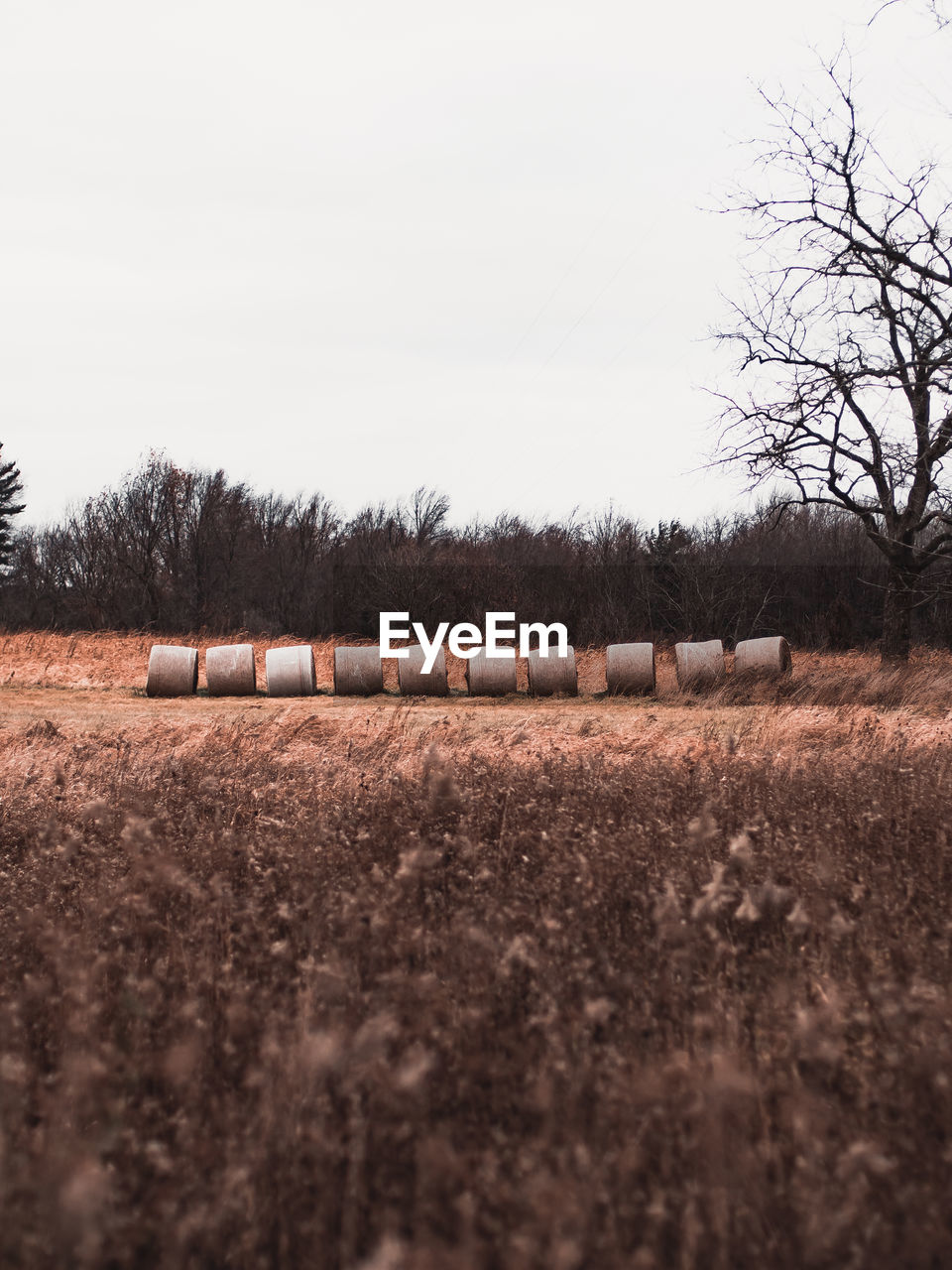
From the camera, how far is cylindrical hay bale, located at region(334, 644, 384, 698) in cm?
1767

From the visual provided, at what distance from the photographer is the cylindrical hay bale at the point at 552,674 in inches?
698

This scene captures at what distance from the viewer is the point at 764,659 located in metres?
17.9

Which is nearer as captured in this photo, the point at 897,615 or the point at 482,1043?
the point at 482,1043

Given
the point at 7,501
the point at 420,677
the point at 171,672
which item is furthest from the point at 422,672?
the point at 7,501

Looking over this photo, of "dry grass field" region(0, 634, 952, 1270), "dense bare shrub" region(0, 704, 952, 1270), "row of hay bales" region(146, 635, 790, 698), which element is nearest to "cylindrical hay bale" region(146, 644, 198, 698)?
"row of hay bales" region(146, 635, 790, 698)

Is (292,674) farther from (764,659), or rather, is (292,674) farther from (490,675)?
(764,659)

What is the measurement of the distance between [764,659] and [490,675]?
5063mm

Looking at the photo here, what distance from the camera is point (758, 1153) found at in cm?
250

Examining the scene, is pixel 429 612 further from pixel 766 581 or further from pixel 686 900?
pixel 686 900

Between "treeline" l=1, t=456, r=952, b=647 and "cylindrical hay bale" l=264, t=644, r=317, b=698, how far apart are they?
37.0ft

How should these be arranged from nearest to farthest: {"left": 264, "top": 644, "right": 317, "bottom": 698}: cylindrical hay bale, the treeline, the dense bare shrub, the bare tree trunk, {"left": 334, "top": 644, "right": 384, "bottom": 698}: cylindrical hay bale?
the dense bare shrub < {"left": 334, "top": 644, "right": 384, "bottom": 698}: cylindrical hay bale < {"left": 264, "top": 644, "right": 317, "bottom": 698}: cylindrical hay bale < the bare tree trunk < the treeline

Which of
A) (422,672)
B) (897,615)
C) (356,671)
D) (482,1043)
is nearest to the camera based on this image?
(482,1043)

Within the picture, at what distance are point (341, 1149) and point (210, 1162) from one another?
36 cm

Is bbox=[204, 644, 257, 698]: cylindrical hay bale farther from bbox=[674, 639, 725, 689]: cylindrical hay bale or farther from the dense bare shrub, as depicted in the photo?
the dense bare shrub
